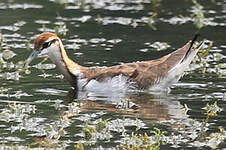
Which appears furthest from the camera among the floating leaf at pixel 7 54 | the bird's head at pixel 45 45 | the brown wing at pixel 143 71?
the floating leaf at pixel 7 54

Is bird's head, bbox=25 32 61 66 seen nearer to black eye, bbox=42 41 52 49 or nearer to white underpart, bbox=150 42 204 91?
black eye, bbox=42 41 52 49

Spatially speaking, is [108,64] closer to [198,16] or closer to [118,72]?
[118,72]

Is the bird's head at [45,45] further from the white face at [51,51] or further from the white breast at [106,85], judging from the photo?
the white breast at [106,85]

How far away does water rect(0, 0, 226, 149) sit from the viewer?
370 inches

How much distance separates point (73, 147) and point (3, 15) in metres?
8.08

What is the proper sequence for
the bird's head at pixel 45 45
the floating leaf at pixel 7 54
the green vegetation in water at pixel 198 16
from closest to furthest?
the bird's head at pixel 45 45, the floating leaf at pixel 7 54, the green vegetation in water at pixel 198 16

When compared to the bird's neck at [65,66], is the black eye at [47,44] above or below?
above

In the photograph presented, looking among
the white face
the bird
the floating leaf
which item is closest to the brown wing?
the bird

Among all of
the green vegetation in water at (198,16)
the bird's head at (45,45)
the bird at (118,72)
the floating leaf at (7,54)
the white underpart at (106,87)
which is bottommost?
the white underpart at (106,87)

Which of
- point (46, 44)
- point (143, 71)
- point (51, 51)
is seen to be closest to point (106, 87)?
point (143, 71)

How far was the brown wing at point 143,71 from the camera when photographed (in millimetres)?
11883

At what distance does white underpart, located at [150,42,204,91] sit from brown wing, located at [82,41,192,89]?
0.21 ft

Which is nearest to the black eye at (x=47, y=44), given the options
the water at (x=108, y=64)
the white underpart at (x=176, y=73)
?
the water at (x=108, y=64)

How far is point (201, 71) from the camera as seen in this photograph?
12773 mm
